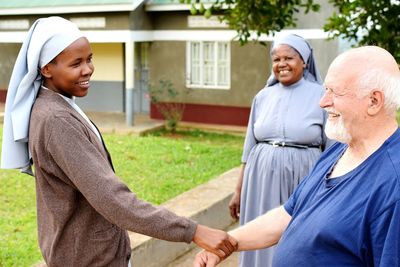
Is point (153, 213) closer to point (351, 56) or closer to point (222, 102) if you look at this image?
point (351, 56)

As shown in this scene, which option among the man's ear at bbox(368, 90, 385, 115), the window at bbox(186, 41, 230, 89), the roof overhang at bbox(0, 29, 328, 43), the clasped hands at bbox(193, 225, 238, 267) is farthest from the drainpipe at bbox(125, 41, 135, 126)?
the man's ear at bbox(368, 90, 385, 115)

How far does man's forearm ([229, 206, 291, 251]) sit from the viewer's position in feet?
9.69

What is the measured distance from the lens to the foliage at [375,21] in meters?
7.24

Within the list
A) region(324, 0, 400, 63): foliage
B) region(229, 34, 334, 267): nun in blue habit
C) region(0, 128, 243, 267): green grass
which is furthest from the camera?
region(324, 0, 400, 63): foliage

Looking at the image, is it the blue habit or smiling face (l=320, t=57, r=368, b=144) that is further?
smiling face (l=320, t=57, r=368, b=144)

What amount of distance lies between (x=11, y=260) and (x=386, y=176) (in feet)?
12.5

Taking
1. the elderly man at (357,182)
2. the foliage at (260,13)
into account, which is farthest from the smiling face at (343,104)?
the foliage at (260,13)

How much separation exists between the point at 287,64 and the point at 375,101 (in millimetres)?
2155

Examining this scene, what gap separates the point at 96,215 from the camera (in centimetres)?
267

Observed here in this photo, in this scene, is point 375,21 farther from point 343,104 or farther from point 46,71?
point 46,71

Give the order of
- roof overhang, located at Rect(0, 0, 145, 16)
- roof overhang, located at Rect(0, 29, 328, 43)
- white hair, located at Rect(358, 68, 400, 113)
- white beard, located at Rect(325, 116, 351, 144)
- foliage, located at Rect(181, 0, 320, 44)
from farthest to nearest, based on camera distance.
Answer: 1. roof overhang, located at Rect(0, 0, 145, 16)
2. roof overhang, located at Rect(0, 29, 328, 43)
3. foliage, located at Rect(181, 0, 320, 44)
4. white beard, located at Rect(325, 116, 351, 144)
5. white hair, located at Rect(358, 68, 400, 113)

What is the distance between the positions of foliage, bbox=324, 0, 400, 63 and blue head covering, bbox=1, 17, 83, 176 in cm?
524

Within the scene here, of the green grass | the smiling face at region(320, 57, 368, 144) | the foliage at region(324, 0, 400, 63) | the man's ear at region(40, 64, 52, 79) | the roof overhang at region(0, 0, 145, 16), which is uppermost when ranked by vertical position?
the roof overhang at region(0, 0, 145, 16)

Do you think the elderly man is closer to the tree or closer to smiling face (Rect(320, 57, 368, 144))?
smiling face (Rect(320, 57, 368, 144))
